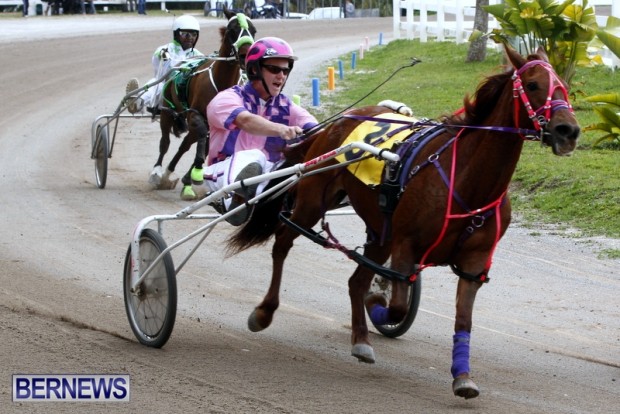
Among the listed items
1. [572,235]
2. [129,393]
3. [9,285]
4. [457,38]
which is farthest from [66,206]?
[457,38]

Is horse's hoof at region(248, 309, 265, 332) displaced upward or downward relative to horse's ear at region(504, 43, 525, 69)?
downward

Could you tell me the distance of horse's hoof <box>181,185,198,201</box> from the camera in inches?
477

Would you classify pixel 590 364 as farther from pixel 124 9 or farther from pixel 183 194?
pixel 124 9

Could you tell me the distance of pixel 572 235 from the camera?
991cm

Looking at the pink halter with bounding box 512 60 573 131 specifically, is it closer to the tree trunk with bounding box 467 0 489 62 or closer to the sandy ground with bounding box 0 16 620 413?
the sandy ground with bounding box 0 16 620 413

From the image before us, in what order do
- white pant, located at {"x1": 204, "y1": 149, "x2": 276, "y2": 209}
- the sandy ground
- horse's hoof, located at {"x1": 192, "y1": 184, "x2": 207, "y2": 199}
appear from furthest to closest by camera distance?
horse's hoof, located at {"x1": 192, "y1": 184, "x2": 207, "y2": 199}, white pant, located at {"x1": 204, "y1": 149, "x2": 276, "y2": 209}, the sandy ground

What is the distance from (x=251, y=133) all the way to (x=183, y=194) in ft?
17.7


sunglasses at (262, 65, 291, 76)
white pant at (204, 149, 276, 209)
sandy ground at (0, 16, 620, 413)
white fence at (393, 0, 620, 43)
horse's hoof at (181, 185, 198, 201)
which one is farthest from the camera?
white fence at (393, 0, 620, 43)

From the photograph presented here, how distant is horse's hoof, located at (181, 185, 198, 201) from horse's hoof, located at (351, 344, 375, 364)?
20.0ft

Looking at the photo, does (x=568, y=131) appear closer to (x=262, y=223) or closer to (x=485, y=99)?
(x=485, y=99)

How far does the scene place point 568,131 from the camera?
519 centimetres

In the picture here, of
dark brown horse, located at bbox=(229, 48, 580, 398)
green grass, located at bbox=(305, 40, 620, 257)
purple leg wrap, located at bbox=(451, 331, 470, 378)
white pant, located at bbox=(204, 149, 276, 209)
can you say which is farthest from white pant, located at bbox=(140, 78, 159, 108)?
purple leg wrap, located at bbox=(451, 331, 470, 378)

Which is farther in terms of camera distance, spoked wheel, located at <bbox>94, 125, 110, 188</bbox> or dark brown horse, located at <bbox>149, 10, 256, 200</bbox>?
spoked wheel, located at <bbox>94, 125, 110, 188</bbox>

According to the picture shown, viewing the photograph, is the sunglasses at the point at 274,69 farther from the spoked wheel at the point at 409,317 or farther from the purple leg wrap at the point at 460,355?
the purple leg wrap at the point at 460,355
